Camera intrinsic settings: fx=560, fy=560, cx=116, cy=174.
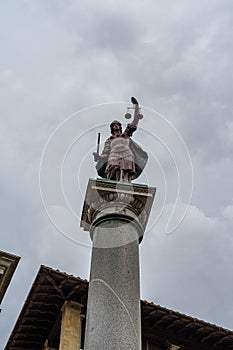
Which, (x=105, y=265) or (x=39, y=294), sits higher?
(x=39, y=294)

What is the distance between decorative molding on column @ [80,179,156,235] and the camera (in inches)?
368

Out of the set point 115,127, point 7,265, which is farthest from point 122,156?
point 7,265

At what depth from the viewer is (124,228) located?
8992mm

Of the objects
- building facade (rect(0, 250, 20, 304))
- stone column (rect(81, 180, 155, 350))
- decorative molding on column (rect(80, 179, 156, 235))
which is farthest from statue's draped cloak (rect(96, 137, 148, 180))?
building facade (rect(0, 250, 20, 304))

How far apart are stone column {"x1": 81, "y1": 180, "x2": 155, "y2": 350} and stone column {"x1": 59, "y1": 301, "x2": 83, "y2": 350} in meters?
6.53

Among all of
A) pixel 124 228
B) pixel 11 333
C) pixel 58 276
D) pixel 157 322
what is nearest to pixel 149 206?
pixel 124 228

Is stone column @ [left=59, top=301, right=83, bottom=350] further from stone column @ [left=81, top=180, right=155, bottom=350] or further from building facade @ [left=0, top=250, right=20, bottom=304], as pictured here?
stone column @ [left=81, top=180, right=155, bottom=350]

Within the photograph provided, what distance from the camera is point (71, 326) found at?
50.7 ft

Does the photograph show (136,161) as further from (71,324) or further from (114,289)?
(71,324)

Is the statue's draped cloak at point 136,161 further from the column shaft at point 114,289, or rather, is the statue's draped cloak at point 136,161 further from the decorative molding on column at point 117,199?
the column shaft at point 114,289

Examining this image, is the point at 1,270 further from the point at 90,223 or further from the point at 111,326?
the point at 111,326

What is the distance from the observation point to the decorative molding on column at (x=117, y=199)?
936 centimetres

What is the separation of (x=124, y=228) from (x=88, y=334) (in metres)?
1.88

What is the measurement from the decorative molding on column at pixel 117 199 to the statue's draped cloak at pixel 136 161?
0.63 m
